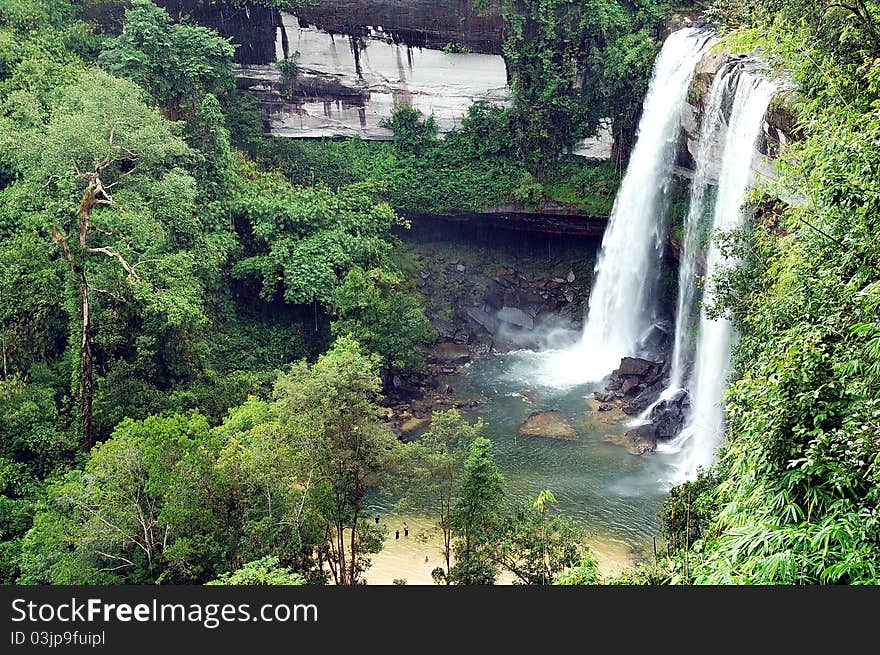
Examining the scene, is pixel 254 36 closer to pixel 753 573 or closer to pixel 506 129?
pixel 506 129

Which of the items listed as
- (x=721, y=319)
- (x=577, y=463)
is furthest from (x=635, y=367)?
(x=577, y=463)

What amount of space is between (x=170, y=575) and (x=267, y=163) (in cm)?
1541

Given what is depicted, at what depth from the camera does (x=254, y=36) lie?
23.8m

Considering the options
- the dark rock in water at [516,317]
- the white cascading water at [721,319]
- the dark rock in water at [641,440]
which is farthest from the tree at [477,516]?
the dark rock in water at [516,317]

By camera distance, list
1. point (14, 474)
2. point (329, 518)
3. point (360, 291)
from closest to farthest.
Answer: point (329, 518), point (14, 474), point (360, 291)

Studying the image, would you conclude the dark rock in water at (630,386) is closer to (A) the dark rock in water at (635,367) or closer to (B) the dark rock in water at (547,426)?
(A) the dark rock in water at (635,367)

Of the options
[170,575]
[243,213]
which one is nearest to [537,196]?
[243,213]

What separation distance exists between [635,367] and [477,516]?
9.76 meters

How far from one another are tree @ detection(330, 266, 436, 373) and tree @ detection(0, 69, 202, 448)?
3.79 metres

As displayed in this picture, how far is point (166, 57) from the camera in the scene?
20.5m

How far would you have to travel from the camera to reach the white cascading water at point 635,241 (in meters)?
20.0

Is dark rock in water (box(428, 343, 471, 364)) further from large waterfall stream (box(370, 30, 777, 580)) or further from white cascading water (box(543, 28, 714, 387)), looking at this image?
white cascading water (box(543, 28, 714, 387))

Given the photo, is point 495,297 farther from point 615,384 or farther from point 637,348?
point 615,384

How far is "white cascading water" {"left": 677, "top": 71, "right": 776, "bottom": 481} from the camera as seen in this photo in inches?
619
